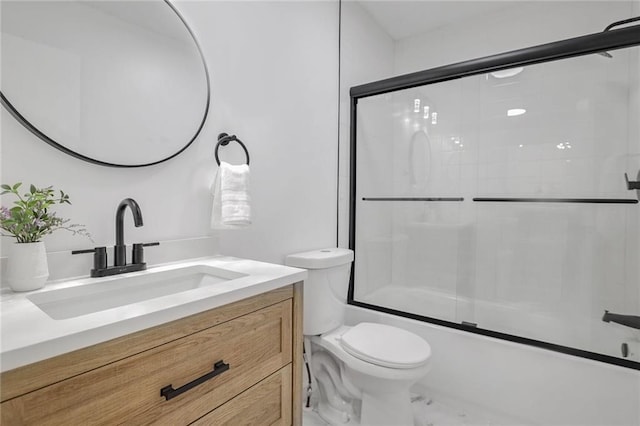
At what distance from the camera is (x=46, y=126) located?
2.91 feet

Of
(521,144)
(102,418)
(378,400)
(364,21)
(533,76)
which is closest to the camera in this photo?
(102,418)

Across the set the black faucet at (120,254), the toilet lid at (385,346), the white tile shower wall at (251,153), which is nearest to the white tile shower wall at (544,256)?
the white tile shower wall at (251,153)

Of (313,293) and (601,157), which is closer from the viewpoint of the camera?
(313,293)

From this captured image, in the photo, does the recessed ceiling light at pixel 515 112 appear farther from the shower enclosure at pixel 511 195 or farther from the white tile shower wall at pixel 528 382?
the white tile shower wall at pixel 528 382

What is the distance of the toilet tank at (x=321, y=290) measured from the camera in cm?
157

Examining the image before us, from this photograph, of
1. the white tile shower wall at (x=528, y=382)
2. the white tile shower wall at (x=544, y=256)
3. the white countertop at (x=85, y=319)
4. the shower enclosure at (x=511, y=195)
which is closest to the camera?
the white countertop at (x=85, y=319)

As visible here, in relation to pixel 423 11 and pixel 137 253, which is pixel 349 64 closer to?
pixel 423 11

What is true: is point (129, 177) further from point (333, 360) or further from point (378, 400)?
point (378, 400)

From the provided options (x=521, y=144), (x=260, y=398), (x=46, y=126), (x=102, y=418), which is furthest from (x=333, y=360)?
(x=521, y=144)

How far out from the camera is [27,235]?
78cm

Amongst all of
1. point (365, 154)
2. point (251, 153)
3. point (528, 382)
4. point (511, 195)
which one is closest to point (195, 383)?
point (251, 153)

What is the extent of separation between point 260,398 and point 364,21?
2551mm

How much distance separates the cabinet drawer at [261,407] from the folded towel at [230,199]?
0.54m

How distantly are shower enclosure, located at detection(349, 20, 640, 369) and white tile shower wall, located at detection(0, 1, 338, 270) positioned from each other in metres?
0.43
